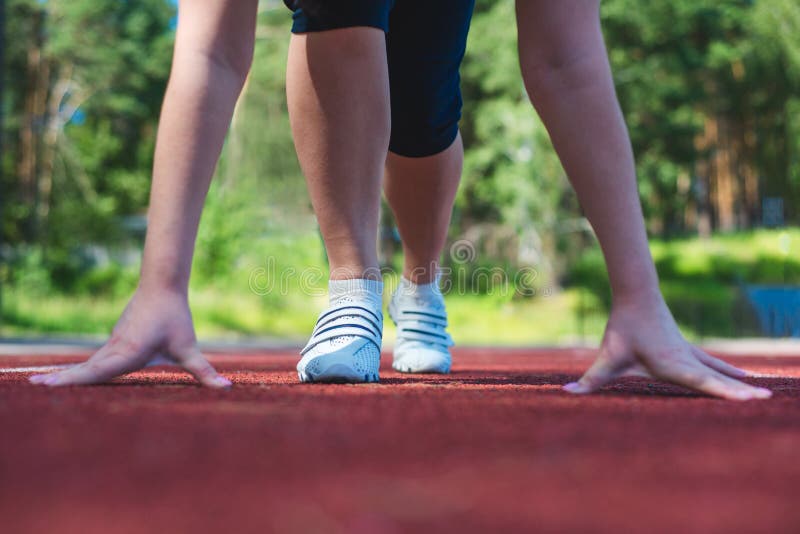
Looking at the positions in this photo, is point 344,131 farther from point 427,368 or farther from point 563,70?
point 427,368

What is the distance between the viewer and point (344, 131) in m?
1.52

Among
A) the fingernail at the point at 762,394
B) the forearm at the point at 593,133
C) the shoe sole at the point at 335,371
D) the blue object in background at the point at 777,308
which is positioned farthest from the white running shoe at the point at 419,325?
the blue object in background at the point at 777,308

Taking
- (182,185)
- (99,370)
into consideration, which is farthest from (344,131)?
(99,370)

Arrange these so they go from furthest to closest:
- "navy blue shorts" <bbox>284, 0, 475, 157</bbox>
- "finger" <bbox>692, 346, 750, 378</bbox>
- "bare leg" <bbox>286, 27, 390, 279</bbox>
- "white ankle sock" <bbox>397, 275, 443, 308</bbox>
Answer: "white ankle sock" <bbox>397, 275, 443, 308</bbox>, "navy blue shorts" <bbox>284, 0, 475, 157</bbox>, "bare leg" <bbox>286, 27, 390, 279</bbox>, "finger" <bbox>692, 346, 750, 378</bbox>

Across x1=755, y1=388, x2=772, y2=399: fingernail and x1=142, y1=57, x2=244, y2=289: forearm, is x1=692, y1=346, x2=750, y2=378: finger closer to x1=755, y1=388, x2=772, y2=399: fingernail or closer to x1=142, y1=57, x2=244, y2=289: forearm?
x1=755, y1=388, x2=772, y2=399: fingernail

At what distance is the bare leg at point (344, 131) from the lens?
4.95ft

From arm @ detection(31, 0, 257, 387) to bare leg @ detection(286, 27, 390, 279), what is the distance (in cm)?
13

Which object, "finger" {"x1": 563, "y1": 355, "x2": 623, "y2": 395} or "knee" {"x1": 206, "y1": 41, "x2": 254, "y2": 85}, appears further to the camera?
"knee" {"x1": 206, "y1": 41, "x2": 254, "y2": 85}

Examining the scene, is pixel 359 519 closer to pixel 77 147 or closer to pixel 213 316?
pixel 213 316

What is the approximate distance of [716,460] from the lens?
0.64 meters

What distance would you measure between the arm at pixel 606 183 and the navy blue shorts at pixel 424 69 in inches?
16.6

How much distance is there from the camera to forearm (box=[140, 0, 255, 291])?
1269 millimetres

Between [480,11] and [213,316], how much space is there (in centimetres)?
915

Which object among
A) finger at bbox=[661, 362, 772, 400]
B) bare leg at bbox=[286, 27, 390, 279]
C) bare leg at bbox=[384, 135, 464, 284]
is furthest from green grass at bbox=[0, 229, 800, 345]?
finger at bbox=[661, 362, 772, 400]
